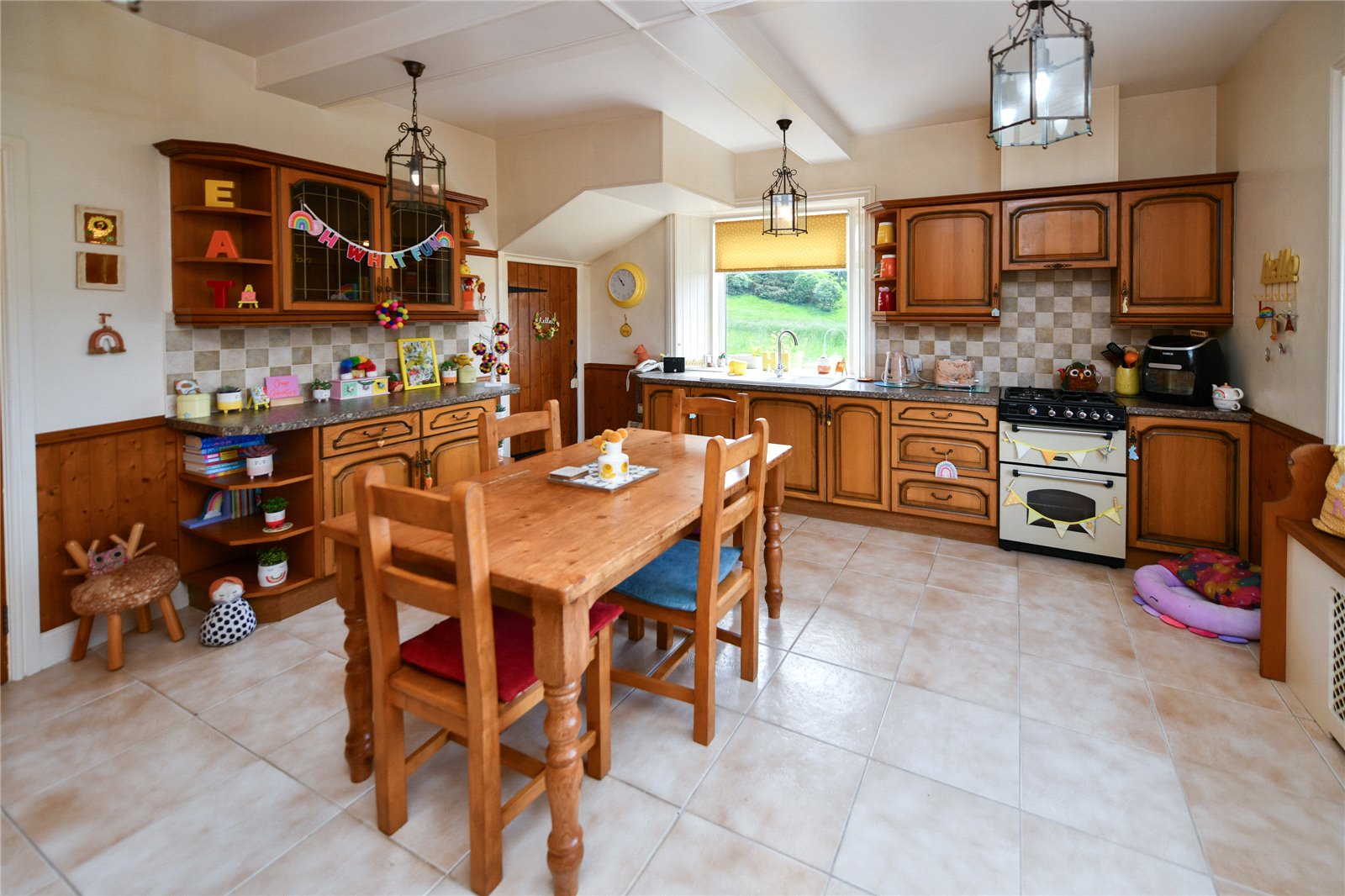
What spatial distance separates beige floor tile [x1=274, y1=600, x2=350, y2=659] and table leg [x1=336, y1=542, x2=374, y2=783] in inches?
33.6

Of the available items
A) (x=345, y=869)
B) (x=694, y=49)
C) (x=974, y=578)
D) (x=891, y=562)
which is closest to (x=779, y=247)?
(x=694, y=49)

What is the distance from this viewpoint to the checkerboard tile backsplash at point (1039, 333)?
4.16 meters

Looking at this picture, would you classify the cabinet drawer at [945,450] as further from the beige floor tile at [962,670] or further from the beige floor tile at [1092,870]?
the beige floor tile at [1092,870]

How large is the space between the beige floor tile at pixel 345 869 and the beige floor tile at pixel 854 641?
62.8 inches

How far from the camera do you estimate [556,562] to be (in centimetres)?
158

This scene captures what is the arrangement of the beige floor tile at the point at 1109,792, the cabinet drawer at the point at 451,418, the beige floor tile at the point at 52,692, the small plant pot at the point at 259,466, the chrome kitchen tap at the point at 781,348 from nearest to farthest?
the beige floor tile at the point at 1109,792 < the beige floor tile at the point at 52,692 < the small plant pot at the point at 259,466 < the cabinet drawer at the point at 451,418 < the chrome kitchen tap at the point at 781,348

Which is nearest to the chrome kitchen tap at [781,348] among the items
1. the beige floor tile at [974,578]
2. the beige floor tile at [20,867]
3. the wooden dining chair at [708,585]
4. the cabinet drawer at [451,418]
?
the beige floor tile at [974,578]

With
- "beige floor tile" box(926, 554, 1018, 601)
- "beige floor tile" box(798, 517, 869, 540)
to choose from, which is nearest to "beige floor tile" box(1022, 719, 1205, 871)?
"beige floor tile" box(926, 554, 1018, 601)

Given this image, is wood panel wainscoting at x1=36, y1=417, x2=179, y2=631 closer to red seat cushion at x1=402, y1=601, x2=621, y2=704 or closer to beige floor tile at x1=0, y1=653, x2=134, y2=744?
beige floor tile at x1=0, y1=653, x2=134, y2=744

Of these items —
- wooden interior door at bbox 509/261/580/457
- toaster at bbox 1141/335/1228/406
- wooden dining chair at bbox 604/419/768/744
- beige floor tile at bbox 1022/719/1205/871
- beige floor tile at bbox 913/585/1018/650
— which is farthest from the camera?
wooden interior door at bbox 509/261/580/457

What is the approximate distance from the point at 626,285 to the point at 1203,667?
4.63m

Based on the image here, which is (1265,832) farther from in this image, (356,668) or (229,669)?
(229,669)

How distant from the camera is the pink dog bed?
2789mm

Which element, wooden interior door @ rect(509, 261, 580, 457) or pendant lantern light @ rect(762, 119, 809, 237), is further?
wooden interior door @ rect(509, 261, 580, 457)
